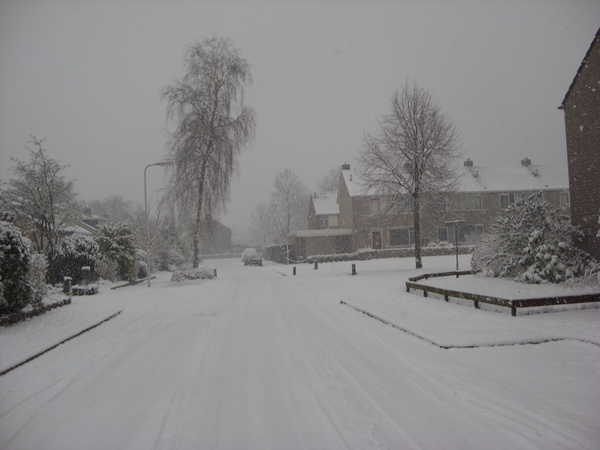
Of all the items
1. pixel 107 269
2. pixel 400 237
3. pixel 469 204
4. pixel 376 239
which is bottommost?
pixel 107 269

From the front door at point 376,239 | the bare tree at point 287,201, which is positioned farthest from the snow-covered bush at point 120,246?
the bare tree at point 287,201

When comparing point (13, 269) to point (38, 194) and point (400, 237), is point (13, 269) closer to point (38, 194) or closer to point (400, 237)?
point (38, 194)

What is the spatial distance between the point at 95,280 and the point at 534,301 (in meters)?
19.2

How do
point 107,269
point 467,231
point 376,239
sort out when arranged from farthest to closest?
point 467,231
point 376,239
point 107,269

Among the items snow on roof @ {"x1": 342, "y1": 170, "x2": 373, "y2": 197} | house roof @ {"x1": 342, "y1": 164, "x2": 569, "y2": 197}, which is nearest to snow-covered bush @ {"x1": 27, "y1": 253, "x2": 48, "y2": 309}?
snow on roof @ {"x1": 342, "y1": 170, "x2": 373, "y2": 197}

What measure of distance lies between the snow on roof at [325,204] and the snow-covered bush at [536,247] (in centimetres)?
3239

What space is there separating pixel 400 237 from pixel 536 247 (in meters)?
25.5

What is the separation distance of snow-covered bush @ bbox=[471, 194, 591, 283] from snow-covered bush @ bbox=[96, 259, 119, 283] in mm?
18516

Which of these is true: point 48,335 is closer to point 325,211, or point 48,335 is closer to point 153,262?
point 153,262

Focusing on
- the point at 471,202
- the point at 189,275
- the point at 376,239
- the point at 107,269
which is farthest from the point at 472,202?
the point at 107,269

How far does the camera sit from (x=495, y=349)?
6.64m

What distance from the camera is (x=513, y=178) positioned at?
40.3 metres

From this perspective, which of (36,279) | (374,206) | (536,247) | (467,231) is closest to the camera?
(36,279)

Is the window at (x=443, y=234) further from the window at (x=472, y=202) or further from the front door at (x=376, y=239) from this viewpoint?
the front door at (x=376, y=239)
